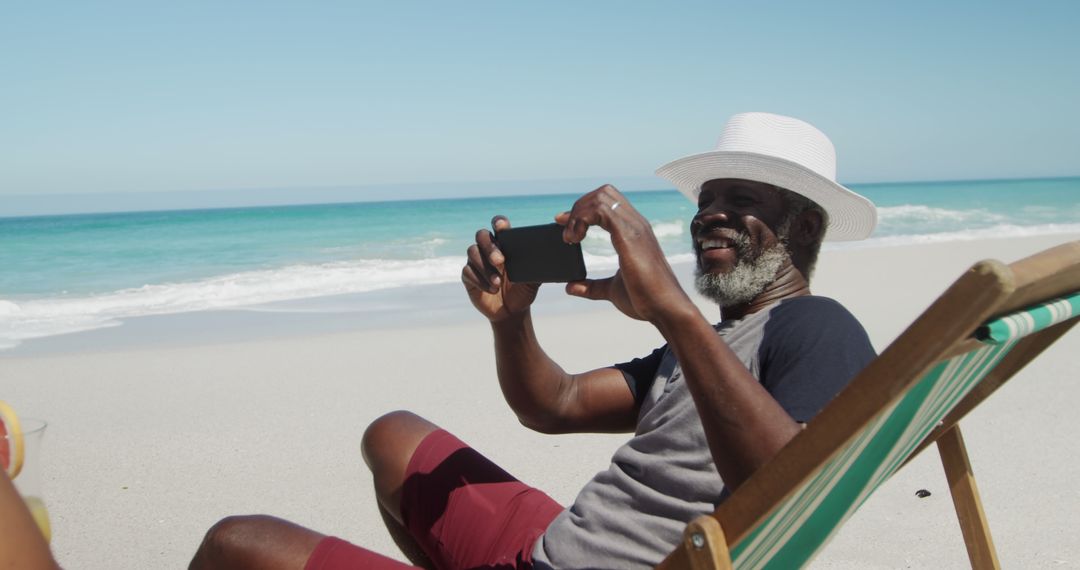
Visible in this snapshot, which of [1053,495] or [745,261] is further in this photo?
[1053,495]

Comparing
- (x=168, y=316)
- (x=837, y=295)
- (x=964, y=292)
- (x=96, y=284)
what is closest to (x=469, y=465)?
(x=964, y=292)

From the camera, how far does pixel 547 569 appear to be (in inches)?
71.3

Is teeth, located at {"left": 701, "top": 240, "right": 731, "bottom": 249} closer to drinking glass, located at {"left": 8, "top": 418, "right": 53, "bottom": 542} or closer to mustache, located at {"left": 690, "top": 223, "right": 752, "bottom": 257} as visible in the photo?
mustache, located at {"left": 690, "top": 223, "right": 752, "bottom": 257}

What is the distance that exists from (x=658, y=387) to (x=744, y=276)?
1.05 feet

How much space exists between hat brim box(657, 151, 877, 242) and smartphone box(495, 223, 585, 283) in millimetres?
511

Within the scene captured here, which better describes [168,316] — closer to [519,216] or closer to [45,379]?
[45,379]

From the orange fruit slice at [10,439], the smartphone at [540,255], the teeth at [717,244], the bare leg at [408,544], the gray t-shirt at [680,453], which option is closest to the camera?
the orange fruit slice at [10,439]

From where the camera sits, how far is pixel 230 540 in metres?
1.73

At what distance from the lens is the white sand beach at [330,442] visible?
328cm

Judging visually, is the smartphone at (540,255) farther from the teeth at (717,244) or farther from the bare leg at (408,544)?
the bare leg at (408,544)

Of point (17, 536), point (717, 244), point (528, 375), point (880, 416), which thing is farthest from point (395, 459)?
point (880, 416)

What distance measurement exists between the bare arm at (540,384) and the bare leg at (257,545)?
0.76 meters

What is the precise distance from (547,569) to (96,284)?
16277 mm

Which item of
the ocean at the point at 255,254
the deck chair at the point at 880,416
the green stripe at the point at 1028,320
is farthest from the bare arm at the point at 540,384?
the ocean at the point at 255,254
